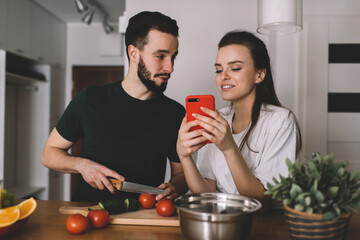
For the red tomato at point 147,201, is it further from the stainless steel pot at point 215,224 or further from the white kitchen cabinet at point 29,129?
the white kitchen cabinet at point 29,129

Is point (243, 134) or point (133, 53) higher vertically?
point (133, 53)

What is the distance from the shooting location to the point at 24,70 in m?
3.68

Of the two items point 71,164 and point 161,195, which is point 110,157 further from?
point 161,195

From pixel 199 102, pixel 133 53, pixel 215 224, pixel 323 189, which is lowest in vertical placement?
pixel 215 224

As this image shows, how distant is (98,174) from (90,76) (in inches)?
155

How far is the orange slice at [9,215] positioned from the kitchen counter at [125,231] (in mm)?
79

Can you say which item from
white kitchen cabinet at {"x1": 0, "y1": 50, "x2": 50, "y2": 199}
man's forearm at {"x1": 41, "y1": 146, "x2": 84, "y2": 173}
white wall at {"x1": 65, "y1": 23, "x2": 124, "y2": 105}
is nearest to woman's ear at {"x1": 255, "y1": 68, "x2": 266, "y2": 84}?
man's forearm at {"x1": 41, "y1": 146, "x2": 84, "y2": 173}

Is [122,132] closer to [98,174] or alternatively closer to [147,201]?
[98,174]

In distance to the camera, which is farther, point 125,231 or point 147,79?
point 147,79

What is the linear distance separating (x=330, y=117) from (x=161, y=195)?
1.87m

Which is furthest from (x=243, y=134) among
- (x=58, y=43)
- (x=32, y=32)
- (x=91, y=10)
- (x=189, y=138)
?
(x=58, y=43)

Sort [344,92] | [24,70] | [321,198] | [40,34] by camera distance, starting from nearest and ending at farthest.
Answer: [321,198], [344,92], [24,70], [40,34]

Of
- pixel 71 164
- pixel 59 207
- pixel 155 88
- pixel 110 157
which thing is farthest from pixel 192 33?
pixel 59 207

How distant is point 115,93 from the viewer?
1625mm
